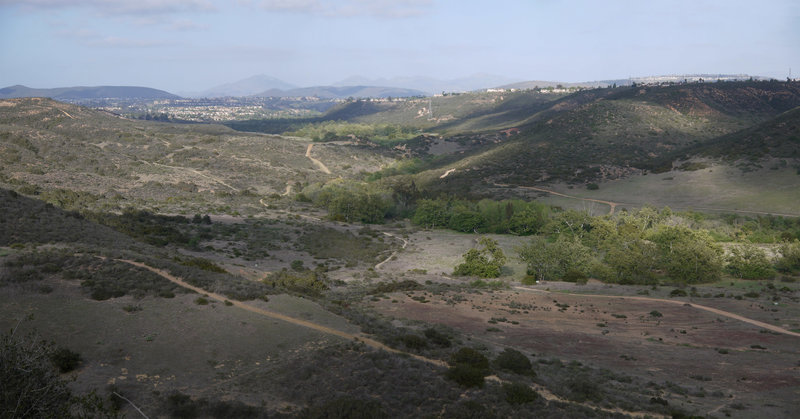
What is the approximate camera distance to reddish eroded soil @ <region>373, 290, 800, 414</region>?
1783cm

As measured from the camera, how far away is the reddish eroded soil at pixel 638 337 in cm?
1783

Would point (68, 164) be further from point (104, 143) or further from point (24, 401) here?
point (24, 401)

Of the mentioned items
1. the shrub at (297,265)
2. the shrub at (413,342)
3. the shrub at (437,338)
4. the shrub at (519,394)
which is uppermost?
the shrub at (519,394)

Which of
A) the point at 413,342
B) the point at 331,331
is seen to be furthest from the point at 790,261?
the point at 331,331

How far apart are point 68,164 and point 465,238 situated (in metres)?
56.6

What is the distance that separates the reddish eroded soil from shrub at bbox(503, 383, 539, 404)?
18.8 ft

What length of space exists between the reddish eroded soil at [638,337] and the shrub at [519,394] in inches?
225

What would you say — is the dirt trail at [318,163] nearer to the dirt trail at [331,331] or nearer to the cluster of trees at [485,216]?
the cluster of trees at [485,216]

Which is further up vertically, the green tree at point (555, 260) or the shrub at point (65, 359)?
the shrub at point (65, 359)

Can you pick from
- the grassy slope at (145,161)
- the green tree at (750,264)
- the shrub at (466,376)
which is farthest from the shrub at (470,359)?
the grassy slope at (145,161)

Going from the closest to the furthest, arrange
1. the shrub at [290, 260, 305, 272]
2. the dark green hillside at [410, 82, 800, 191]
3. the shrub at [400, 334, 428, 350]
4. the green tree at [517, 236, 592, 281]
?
the shrub at [400, 334, 428, 350] < the shrub at [290, 260, 305, 272] < the green tree at [517, 236, 592, 281] < the dark green hillside at [410, 82, 800, 191]

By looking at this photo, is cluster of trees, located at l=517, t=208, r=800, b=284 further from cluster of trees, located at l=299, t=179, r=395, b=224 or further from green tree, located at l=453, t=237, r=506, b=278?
cluster of trees, located at l=299, t=179, r=395, b=224

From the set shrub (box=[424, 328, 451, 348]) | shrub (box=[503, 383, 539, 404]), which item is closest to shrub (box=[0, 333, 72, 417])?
shrub (box=[503, 383, 539, 404])

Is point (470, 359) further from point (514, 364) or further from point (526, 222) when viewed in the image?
point (526, 222)
